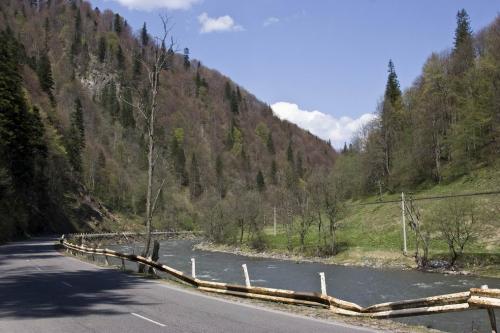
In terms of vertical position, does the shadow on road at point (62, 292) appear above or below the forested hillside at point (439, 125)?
below

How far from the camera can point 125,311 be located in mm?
13383

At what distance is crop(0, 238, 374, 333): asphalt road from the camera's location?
37.1 ft

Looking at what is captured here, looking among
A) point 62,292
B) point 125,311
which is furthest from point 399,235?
point 125,311

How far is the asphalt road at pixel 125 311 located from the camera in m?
11.3

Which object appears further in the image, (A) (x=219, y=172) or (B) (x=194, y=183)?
(A) (x=219, y=172)

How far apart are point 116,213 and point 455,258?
97431mm

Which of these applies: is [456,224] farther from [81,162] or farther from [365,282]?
[81,162]

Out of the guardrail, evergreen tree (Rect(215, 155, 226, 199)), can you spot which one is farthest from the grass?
evergreen tree (Rect(215, 155, 226, 199))

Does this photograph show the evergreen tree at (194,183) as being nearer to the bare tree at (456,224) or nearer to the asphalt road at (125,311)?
the bare tree at (456,224)

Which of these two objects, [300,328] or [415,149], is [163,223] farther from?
[300,328]

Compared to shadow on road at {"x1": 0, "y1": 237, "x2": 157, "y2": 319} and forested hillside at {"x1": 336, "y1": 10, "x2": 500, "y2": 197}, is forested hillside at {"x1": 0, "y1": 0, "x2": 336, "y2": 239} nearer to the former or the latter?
Answer: shadow on road at {"x1": 0, "y1": 237, "x2": 157, "y2": 319}

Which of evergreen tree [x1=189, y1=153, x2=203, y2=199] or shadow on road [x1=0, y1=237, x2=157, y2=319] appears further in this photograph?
evergreen tree [x1=189, y1=153, x2=203, y2=199]

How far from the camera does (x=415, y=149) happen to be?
79.7 meters

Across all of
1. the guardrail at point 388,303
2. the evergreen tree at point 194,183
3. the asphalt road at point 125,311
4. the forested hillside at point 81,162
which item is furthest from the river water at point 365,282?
the evergreen tree at point 194,183
